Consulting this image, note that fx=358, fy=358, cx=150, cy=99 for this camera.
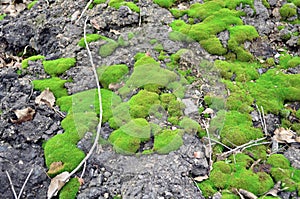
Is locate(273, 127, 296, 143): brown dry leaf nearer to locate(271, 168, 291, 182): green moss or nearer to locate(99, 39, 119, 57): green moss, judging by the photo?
locate(271, 168, 291, 182): green moss

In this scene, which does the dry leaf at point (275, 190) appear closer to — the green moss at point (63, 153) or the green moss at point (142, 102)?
the green moss at point (142, 102)

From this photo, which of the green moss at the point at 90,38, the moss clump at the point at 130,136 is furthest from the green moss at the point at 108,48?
the moss clump at the point at 130,136

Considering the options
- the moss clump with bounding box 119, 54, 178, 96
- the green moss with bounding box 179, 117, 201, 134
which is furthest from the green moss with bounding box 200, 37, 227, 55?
the green moss with bounding box 179, 117, 201, 134

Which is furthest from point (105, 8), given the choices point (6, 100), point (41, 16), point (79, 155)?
point (79, 155)

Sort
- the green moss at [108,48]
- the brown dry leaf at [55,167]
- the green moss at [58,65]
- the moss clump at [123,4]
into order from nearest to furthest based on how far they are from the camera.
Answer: the brown dry leaf at [55,167], the green moss at [58,65], the green moss at [108,48], the moss clump at [123,4]

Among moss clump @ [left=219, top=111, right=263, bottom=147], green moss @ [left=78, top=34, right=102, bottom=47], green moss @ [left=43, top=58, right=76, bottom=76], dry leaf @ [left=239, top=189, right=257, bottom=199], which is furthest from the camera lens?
green moss @ [left=78, top=34, right=102, bottom=47]
